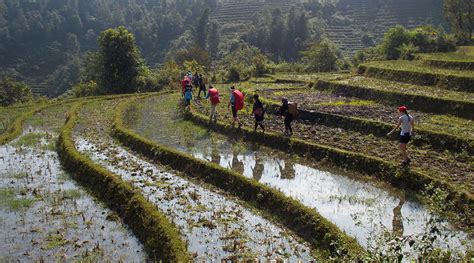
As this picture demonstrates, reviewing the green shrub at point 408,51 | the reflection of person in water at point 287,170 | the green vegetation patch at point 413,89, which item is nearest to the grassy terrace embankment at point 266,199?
the reflection of person in water at point 287,170

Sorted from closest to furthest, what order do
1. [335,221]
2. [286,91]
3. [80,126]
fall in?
1. [335,221]
2. [80,126]
3. [286,91]

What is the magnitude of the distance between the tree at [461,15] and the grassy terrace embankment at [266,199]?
1677 inches

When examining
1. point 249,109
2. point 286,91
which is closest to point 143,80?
point 286,91

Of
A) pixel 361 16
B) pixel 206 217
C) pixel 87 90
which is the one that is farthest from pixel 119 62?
pixel 361 16

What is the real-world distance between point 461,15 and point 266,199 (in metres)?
47.2

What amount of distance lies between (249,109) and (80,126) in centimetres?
890

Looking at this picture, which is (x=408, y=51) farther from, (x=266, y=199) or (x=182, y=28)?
(x=182, y=28)

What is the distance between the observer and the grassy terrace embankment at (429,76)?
77.2 ft

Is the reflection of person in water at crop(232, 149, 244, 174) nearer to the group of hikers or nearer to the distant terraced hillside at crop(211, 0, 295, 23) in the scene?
the group of hikers

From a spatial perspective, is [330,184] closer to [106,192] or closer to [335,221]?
[335,221]

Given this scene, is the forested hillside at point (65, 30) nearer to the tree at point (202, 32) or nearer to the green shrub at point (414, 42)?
the tree at point (202, 32)

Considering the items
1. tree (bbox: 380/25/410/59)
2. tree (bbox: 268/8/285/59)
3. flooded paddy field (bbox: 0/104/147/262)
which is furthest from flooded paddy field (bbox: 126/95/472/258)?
tree (bbox: 268/8/285/59)

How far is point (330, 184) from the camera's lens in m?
13.6

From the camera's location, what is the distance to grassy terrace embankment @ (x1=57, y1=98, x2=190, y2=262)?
977cm
